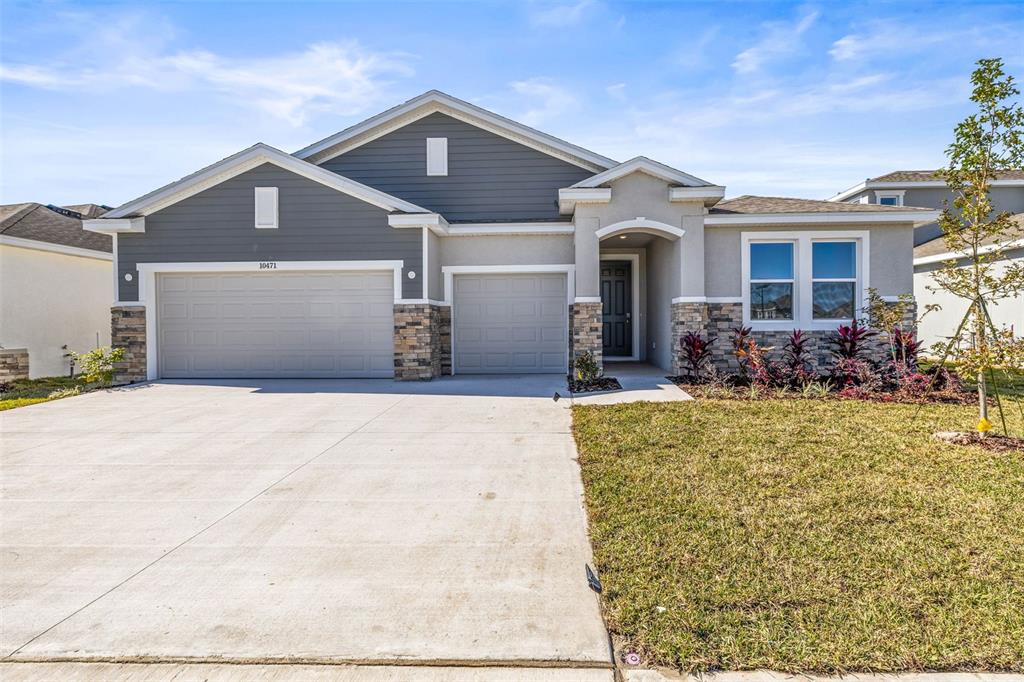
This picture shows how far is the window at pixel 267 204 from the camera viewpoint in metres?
11.8

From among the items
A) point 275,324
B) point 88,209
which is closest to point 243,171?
point 275,324

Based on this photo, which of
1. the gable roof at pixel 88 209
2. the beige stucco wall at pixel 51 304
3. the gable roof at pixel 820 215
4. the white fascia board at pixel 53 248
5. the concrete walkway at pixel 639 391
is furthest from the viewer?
the gable roof at pixel 88 209

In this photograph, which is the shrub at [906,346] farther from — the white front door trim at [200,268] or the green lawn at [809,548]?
the white front door trim at [200,268]

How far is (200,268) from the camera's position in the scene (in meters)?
12.0

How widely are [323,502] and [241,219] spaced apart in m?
8.93

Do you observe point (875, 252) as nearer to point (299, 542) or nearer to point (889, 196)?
point (889, 196)

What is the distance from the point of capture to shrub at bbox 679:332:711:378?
1085 cm

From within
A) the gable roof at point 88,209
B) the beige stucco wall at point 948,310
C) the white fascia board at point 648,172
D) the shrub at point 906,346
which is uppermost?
the gable roof at point 88,209

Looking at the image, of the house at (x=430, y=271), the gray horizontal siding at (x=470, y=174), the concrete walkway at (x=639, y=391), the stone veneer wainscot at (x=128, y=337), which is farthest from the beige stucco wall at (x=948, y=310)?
the stone veneer wainscot at (x=128, y=337)

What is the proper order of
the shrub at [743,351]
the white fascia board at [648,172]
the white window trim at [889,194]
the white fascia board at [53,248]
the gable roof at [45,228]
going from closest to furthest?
the shrub at [743,351], the white fascia board at [648,172], the white fascia board at [53,248], the gable roof at [45,228], the white window trim at [889,194]

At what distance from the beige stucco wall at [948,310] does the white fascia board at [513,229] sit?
336 inches

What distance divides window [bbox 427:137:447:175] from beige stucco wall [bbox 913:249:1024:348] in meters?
11.6

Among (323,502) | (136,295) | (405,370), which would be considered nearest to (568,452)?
(323,502)

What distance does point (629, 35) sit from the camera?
A: 10.1 metres
